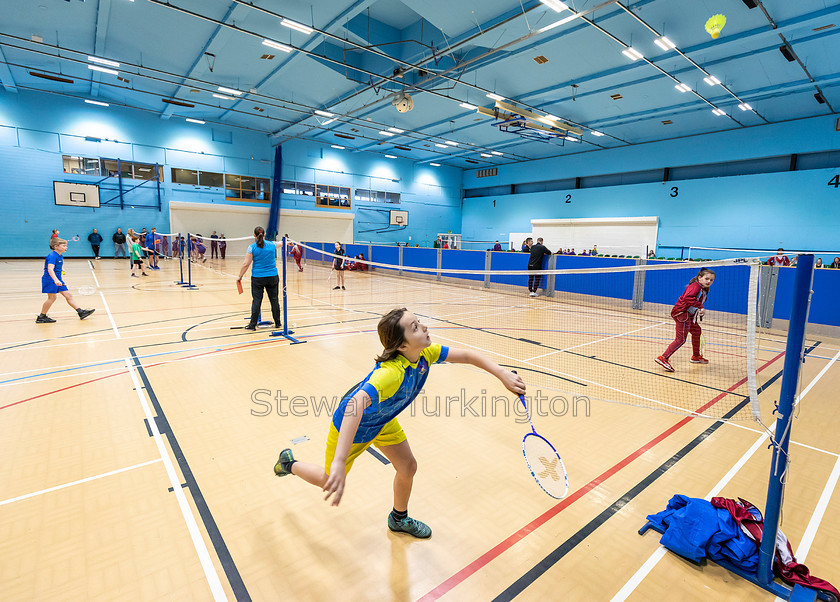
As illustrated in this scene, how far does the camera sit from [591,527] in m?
3.07

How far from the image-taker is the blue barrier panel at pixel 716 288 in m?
11.4

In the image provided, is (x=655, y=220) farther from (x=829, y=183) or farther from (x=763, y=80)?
(x=763, y=80)

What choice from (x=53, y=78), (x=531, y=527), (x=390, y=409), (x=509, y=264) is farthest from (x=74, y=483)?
(x=53, y=78)

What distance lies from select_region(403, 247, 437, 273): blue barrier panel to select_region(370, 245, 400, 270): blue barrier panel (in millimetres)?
769

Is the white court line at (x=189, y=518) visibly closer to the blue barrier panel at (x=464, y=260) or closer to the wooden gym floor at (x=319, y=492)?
the wooden gym floor at (x=319, y=492)

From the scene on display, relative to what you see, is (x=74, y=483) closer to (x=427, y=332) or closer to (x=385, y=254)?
(x=427, y=332)

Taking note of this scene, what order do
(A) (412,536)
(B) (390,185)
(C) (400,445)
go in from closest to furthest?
(C) (400,445) → (A) (412,536) → (B) (390,185)

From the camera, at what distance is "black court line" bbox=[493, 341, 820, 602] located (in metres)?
2.52

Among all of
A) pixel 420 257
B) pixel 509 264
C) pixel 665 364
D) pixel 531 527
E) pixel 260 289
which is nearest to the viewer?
pixel 531 527

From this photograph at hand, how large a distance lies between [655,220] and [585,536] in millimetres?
30710

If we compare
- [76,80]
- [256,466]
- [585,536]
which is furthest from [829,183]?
[76,80]

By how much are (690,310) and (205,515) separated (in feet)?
24.6

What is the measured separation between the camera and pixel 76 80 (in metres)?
22.8

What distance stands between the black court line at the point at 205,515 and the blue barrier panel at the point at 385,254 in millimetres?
18940
